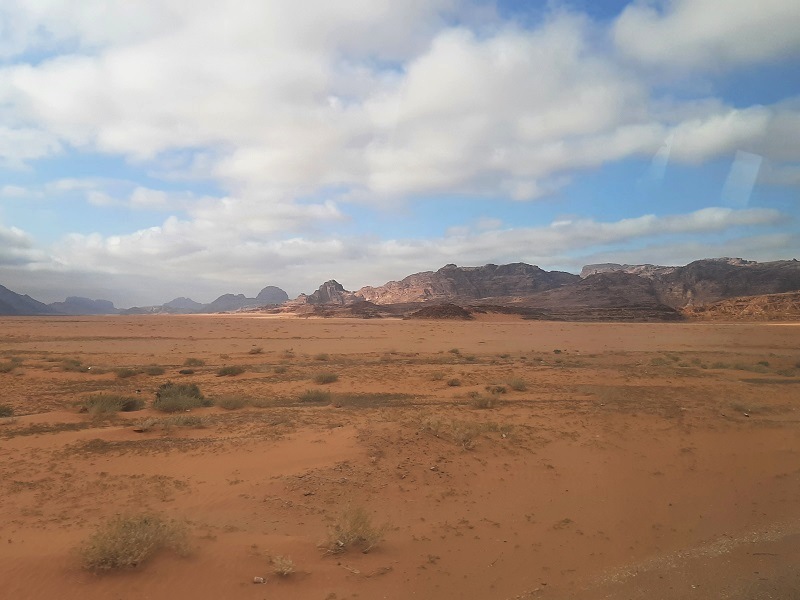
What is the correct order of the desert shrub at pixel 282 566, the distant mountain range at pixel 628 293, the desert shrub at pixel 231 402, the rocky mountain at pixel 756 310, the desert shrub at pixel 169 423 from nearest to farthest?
the desert shrub at pixel 282 566, the desert shrub at pixel 169 423, the desert shrub at pixel 231 402, the rocky mountain at pixel 756 310, the distant mountain range at pixel 628 293

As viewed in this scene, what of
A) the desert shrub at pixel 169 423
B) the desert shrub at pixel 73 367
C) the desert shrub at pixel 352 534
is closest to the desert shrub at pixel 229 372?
the desert shrub at pixel 73 367

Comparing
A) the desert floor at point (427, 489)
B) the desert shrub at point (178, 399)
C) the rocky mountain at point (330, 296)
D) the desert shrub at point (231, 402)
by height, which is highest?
the rocky mountain at point (330, 296)

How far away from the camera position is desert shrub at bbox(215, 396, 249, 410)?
14820 millimetres

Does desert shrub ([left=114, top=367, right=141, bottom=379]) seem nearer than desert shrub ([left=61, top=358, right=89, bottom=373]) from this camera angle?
Yes

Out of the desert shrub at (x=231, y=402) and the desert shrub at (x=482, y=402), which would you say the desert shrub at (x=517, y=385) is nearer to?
the desert shrub at (x=482, y=402)

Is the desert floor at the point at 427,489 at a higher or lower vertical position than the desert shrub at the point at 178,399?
lower

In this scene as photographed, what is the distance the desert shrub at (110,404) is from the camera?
13562 millimetres

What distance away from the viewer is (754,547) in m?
6.83

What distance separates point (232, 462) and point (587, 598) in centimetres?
679

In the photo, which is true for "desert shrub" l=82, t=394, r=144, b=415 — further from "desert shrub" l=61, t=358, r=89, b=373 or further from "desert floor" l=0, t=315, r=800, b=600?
"desert shrub" l=61, t=358, r=89, b=373

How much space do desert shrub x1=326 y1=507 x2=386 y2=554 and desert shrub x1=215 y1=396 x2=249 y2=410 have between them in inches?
348

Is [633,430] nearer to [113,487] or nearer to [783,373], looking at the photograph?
[113,487]

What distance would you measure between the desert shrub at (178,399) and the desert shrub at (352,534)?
9039mm

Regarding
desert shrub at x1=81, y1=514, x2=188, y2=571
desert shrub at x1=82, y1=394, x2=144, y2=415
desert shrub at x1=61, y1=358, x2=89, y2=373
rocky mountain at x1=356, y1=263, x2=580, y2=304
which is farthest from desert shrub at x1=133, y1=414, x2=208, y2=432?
rocky mountain at x1=356, y1=263, x2=580, y2=304
